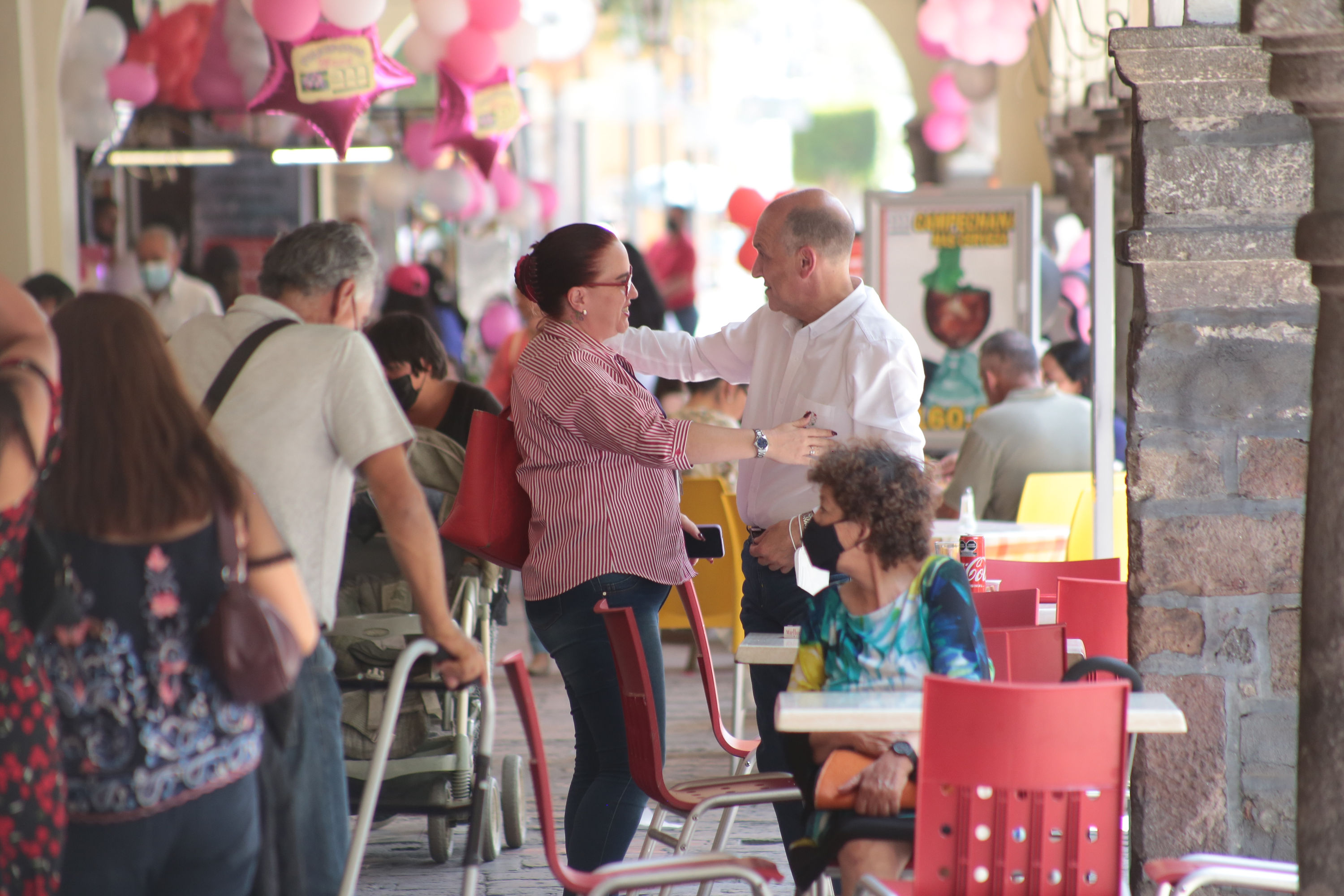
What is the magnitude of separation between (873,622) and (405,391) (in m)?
2.00

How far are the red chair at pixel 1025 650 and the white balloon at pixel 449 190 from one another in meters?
8.59

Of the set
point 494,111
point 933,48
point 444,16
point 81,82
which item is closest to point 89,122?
point 81,82

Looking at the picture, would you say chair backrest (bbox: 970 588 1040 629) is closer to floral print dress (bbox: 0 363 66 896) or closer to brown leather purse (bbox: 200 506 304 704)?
brown leather purse (bbox: 200 506 304 704)

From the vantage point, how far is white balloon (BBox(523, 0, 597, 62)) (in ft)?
35.2

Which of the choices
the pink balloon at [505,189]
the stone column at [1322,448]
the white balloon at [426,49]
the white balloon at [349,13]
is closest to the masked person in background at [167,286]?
the white balloon at [426,49]

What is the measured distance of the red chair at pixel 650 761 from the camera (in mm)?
3078

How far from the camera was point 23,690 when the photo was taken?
209 cm

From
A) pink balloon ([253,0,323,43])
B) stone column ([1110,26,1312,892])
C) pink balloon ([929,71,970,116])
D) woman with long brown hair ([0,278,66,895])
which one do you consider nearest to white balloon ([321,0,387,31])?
pink balloon ([253,0,323,43])

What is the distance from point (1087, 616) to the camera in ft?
12.2

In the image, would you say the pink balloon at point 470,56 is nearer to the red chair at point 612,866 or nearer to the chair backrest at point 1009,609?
the chair backrest at point 1009,609

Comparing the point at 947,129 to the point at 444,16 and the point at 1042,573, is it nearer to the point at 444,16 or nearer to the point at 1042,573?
the point at 444,16

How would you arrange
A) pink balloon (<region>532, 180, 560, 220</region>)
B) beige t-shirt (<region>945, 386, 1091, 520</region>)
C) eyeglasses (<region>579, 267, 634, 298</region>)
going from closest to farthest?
eyeglasses (<region>579, 267, 634, 298</region>)
beige t-shirt (<region>945, 386, 1091, 520</region>)
pink balloon (<region>532, 180, 560, 220</region>)

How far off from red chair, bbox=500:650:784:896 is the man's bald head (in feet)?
4.57

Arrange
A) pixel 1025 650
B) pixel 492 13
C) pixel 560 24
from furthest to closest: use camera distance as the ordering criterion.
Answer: pixel 560 24 → pixel 492 13 → pixel 1025 650
